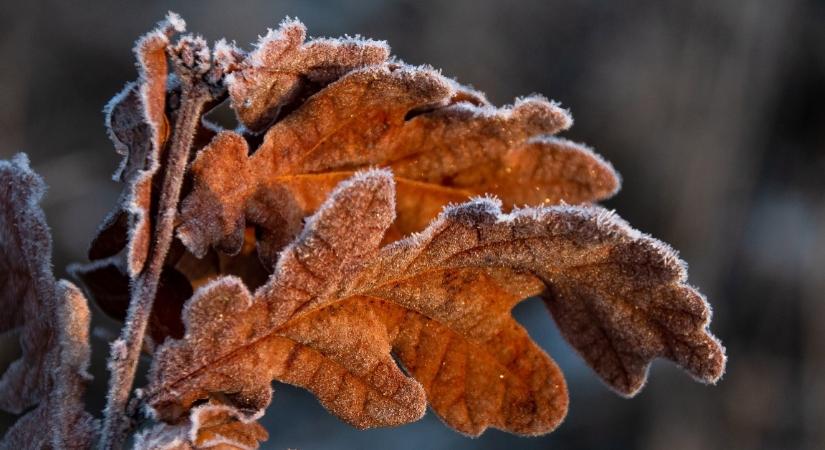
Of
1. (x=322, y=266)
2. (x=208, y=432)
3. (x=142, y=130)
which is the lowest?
(x=208, y=432)

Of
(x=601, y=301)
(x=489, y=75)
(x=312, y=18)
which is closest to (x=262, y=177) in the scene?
(x=601, y=301)

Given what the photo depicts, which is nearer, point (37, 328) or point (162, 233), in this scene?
point (162, 233)

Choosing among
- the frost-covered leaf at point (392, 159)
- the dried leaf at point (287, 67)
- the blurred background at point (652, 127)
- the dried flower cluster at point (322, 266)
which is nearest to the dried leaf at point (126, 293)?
the dried flower cluster at point (322, 266)

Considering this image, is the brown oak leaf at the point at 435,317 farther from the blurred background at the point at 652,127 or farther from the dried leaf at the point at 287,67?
the blurred background at the point at 652,127

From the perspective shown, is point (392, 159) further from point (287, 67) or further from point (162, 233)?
point (162, 233)

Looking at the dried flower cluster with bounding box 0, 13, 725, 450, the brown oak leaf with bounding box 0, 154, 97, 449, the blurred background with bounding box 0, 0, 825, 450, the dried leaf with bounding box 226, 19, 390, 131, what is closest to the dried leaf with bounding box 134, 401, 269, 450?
the dried flower cluster with bounding box 0, 13, 725, 450

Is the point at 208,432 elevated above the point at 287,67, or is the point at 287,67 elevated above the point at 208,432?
the point at 287,67

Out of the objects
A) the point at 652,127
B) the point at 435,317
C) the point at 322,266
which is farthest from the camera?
the point at 652,127

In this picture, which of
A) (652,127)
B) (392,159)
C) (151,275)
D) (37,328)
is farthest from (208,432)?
(652,127)
